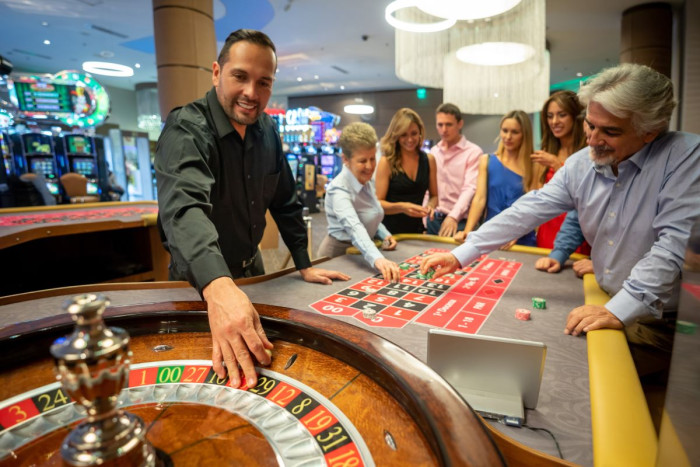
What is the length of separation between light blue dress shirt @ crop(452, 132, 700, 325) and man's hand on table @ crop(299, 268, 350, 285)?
0.48 m

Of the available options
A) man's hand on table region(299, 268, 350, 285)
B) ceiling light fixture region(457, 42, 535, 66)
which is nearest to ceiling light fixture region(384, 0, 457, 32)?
ceiling light fixture region(457, 42, 535, 66)

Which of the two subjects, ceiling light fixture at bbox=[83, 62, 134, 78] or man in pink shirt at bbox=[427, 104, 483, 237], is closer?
man in pink shirt at bbox=[427, 104, 483, 237]

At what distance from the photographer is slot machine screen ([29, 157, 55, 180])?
25.5ft

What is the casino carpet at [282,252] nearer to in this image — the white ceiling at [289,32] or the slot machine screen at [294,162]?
the slot machine screen at [294,162]

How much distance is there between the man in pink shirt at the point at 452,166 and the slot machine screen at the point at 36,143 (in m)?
7.76

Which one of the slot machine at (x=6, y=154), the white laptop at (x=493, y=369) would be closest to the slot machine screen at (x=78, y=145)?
the slot machine at (x=6, y=154)

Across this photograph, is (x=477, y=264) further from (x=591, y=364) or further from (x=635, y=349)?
(x=591, y=364)

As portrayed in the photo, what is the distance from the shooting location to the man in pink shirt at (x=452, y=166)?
322 centimetres

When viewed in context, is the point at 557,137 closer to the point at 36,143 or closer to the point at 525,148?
the point at 525,148

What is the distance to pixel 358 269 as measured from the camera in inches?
72.7

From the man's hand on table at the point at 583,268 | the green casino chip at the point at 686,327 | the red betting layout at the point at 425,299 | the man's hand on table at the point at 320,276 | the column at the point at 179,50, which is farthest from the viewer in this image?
the column at the point at 179,50

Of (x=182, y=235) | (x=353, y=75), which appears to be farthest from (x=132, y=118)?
(x=182, y=235)

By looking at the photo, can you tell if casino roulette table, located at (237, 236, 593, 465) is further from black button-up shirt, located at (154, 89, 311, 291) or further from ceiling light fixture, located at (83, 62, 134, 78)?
ceiling light fixture, located at (83, 62, 134, 78)

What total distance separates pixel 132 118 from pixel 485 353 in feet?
47.5
